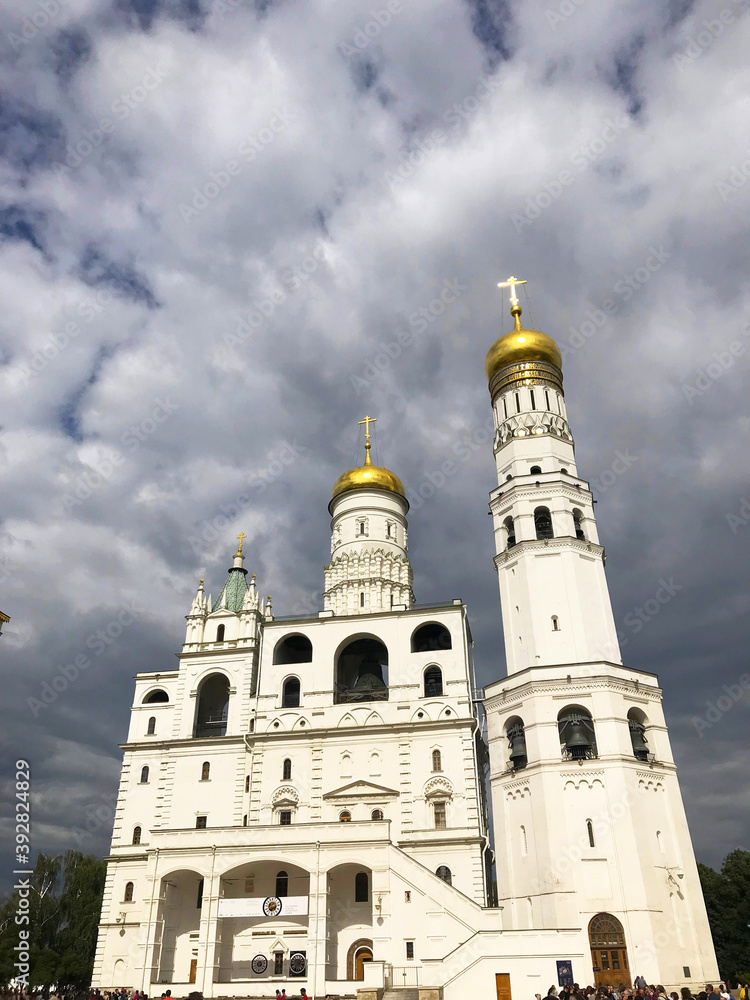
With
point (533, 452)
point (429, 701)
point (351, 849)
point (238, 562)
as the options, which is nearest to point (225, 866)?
point (351, 849)

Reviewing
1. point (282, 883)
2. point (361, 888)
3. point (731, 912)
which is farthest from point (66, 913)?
point (731, 912)

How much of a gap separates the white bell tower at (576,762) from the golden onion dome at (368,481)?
35.4ft

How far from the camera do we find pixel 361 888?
32594mm

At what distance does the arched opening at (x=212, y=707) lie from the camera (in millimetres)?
40781

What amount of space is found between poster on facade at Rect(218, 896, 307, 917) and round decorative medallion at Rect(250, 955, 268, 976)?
2902mm

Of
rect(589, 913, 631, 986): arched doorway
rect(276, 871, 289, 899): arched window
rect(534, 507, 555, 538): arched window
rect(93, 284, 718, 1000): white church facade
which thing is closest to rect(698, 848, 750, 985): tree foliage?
rect(93, 284, 718, 1000): white church facade

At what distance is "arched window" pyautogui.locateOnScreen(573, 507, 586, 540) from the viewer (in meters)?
37.3

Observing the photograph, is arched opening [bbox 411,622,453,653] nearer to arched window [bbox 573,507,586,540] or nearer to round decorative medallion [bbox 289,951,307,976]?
arched window [bbox 573,507,586,540]

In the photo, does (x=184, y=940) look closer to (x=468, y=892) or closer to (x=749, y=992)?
(x=468, y=892)

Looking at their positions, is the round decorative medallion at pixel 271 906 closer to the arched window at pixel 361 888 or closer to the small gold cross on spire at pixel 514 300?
the arched window at pixel 361 888

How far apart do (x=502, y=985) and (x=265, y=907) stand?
9.99 meters

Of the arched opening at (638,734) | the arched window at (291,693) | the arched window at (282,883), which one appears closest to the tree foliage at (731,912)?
the arched opening at (638,734)

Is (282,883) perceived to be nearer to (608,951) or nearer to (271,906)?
(271,906)

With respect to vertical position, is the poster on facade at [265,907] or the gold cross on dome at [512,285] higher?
the gold cross on dome at [512,285]
